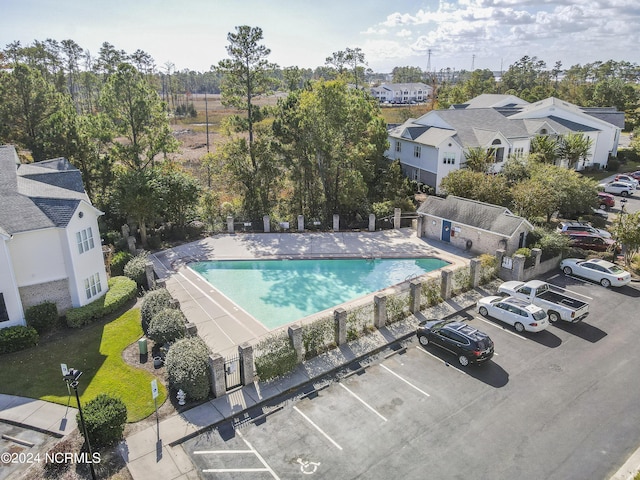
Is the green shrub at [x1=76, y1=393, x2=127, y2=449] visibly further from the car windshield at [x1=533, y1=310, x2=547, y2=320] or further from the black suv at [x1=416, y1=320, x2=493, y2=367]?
the car windshield at [x1=533, y1=310, x2=547, y2=320]

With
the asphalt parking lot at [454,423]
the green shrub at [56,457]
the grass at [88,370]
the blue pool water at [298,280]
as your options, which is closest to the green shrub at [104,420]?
the green shrub at [56,457]

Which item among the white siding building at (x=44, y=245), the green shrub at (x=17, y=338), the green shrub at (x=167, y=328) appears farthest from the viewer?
the white siding building at (x=44, y=245)

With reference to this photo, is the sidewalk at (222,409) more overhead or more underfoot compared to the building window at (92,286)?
more underfoot

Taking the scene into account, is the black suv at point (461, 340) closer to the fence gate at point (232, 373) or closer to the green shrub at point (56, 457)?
the fence gate at point (232, 373)

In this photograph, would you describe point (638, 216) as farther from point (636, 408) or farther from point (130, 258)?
point (130, 258)

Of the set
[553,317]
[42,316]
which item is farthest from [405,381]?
[42,316]
